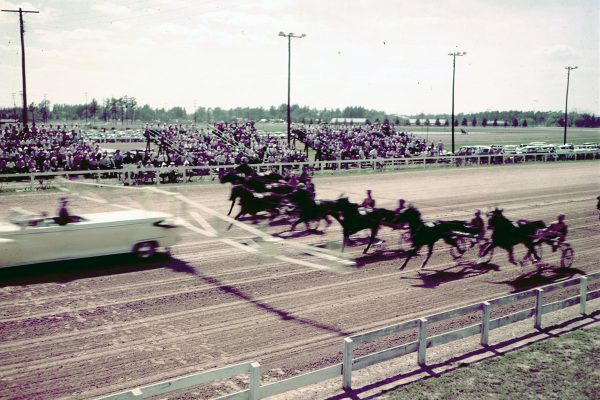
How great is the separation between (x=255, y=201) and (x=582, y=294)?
9.81 meters

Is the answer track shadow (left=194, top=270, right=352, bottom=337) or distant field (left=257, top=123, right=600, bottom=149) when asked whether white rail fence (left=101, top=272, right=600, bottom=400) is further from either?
distant field (left=257, top=123, right=600, bottom=149)

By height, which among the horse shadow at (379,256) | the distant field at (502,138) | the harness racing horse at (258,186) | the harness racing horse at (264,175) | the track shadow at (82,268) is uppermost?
the distant field at (502,138)

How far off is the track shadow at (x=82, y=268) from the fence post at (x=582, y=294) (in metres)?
7.23

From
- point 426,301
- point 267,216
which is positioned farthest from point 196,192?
point 426,301

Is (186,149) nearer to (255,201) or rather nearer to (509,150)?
(255,201)

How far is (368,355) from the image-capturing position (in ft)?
22.9

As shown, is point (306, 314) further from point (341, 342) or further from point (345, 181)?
point (345, 181)

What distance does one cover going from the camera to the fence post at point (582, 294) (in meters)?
9.59

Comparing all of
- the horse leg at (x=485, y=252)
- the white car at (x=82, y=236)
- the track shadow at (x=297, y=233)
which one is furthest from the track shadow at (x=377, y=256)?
the white car at (x=82, y=236)

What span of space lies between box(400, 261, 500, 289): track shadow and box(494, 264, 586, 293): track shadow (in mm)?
725

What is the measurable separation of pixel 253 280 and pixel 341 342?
131 inches

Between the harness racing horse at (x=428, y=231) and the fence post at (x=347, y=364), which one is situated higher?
the harness racing horse at (x=428, y=231)

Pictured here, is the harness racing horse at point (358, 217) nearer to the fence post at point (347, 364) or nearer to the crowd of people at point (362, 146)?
the fence post at point (347, 364)

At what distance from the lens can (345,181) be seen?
28797 mm
